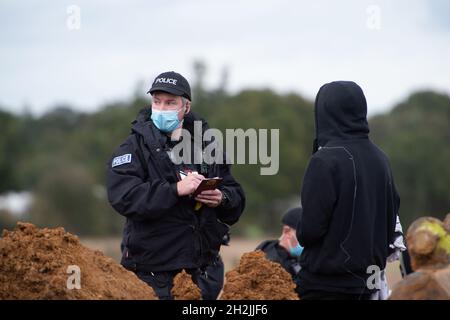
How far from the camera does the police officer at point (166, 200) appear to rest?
6441 mm

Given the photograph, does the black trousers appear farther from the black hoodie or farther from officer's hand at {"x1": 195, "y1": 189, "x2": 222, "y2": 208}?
officer's hand at {"x1": 195, "y1": 189, "x2": 222, "y2": 208}

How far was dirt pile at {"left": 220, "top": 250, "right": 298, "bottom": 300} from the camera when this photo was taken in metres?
5.39

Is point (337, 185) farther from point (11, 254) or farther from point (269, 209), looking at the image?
point (269, 209)

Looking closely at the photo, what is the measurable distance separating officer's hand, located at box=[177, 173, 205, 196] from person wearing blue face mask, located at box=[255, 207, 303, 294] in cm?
224

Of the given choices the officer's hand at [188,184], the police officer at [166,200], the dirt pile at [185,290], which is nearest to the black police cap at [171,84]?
the police officer at [166,200]

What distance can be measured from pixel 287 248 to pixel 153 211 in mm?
2603

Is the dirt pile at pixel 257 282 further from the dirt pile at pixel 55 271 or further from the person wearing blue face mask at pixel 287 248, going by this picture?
the person wearing blue face mask at pixel 287 248

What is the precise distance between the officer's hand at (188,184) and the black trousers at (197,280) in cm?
65

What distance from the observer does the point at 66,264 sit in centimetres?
515

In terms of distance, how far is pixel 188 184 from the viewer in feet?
21.0

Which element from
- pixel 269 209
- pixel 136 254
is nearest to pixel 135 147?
pixel 136 254

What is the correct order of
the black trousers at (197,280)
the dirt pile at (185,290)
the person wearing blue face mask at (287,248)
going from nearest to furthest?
the dirt pile at (185,290) < the black trousers at (197,280) < the person wearing blue face mask at (287,248)
